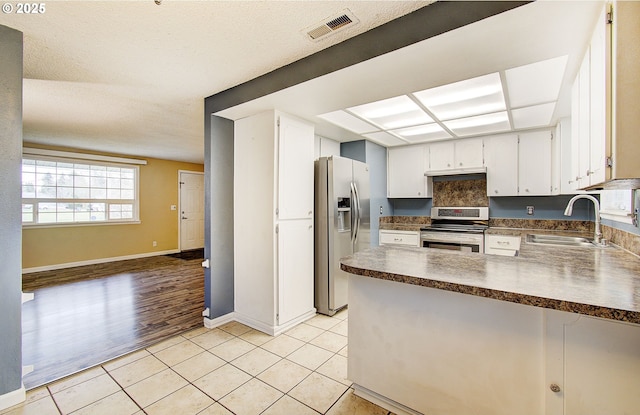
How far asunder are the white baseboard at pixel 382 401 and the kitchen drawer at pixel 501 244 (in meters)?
2.60

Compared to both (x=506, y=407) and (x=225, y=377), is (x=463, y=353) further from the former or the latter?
(x=225, y=377)

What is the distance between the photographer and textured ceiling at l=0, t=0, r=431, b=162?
5.25ft

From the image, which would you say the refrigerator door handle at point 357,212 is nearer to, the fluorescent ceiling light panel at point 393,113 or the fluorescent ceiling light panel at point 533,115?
the fluorescent ceiling light panel at point 393,113

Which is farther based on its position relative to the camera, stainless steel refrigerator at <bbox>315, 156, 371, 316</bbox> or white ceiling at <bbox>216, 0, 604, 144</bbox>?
stainless steel refrigerator at <bbox>315, 156, 371, 316</bbox>

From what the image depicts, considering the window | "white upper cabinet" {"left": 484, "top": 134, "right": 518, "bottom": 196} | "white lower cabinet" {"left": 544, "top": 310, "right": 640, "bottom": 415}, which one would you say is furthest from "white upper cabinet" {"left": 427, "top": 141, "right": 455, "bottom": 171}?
the window

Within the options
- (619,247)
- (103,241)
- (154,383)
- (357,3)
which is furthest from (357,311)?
(103,241)

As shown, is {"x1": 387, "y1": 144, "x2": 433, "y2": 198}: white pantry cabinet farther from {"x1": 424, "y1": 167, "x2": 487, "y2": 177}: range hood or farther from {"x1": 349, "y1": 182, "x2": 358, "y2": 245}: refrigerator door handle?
{"x1": 349, "y1": 182, "x2": 358, "y2": 245}: refrigerator door handle

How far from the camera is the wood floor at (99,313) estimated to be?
237cm

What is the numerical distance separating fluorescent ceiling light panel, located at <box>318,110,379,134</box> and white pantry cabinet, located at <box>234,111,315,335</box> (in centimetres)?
26

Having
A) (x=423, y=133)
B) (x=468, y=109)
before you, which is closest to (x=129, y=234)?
(x=423, y=133)

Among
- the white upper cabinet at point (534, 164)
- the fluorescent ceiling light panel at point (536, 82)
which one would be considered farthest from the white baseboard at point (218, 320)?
the white upper cabinet at point (534, 164)

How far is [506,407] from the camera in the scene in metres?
1.30

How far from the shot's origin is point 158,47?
1.99m

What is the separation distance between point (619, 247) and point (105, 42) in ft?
13.4
